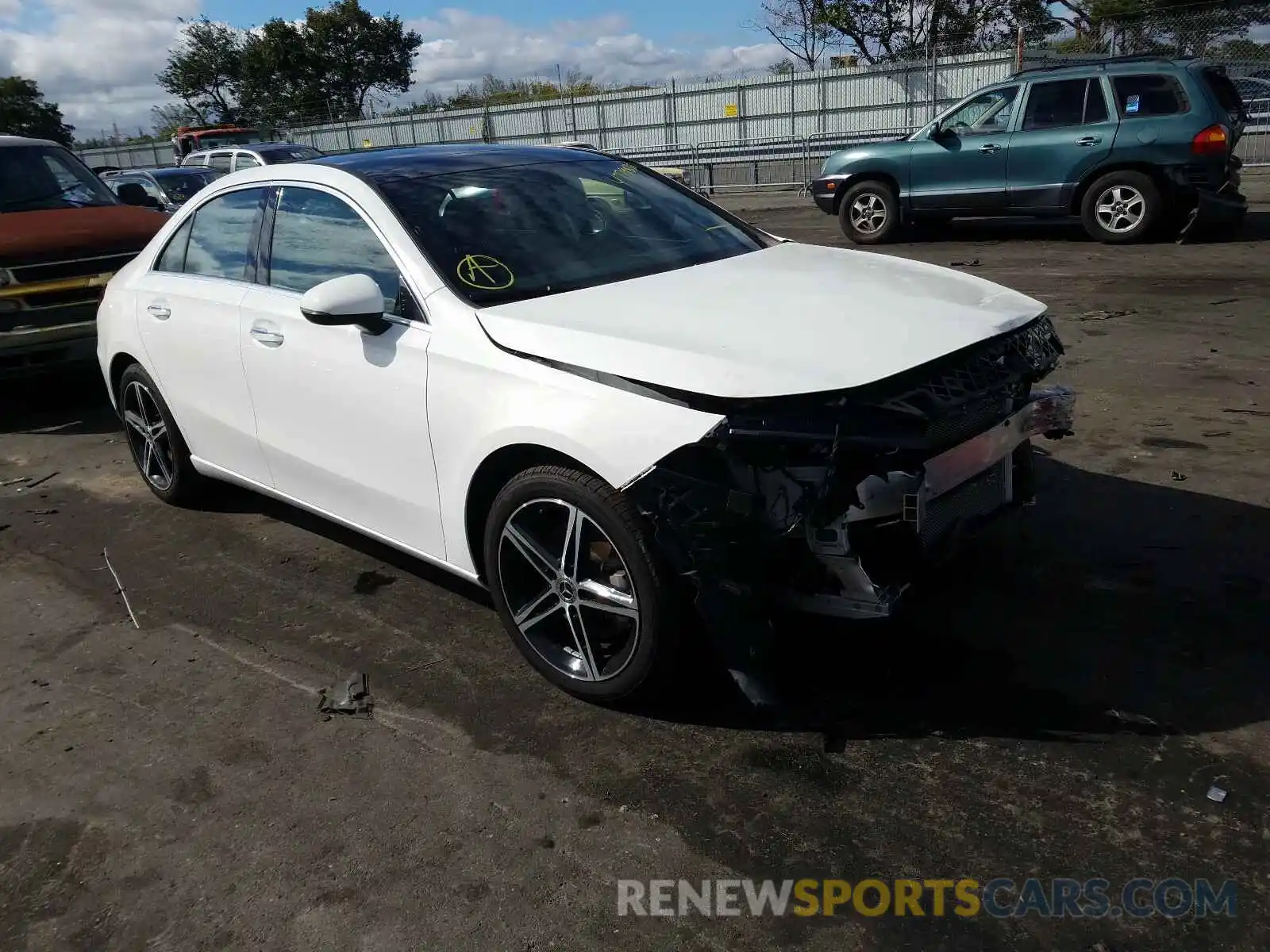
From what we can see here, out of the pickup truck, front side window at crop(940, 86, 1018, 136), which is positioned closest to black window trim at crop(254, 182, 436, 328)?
the pickup truck

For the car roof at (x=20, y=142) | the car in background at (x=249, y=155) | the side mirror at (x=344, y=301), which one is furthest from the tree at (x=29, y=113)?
the side mirror at (x=344, y=301)

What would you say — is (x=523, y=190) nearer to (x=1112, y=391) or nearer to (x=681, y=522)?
(x=681, y=522)

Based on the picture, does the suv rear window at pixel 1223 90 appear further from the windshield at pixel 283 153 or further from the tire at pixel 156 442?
the windshield at pixel 283 153

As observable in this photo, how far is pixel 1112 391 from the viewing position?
20.8 ft

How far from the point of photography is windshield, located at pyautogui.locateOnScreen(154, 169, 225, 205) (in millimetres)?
16078

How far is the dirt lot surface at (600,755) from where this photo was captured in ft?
8.32

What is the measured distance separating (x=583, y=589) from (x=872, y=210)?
11.4m

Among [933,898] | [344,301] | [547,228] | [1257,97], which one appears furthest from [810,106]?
[933,898]

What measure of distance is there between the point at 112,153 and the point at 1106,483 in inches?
2067

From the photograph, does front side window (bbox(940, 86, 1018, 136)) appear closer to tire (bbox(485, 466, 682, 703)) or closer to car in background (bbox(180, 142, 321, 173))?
tire (bbox(485, 466, 682, 703))

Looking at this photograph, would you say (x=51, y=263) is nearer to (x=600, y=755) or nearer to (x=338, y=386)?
(x=338, y=386)

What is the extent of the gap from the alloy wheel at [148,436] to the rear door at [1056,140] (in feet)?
33.7

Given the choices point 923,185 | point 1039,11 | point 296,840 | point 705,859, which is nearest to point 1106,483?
point 705,859

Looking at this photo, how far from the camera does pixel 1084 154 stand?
11.5m
